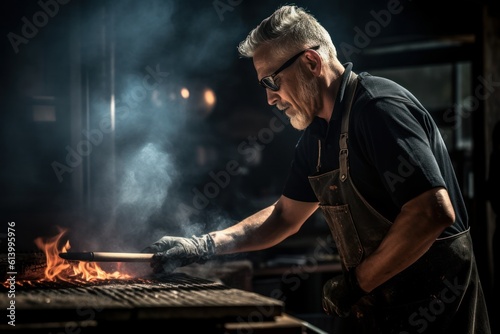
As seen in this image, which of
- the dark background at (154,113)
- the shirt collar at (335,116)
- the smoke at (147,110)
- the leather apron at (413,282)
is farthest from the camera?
the smoke at (147,110)

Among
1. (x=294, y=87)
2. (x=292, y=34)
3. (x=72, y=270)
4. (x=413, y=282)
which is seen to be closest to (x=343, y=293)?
(x=413, y=282)

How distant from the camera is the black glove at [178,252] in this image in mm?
3568

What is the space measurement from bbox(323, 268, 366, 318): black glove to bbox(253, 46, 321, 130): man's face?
1.04 m

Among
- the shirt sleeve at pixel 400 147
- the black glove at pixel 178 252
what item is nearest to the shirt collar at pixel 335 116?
the shirt sleeve at pixel 400 147

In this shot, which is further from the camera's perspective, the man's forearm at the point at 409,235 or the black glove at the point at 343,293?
the black glove at the point at 343,293

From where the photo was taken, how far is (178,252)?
11.8ft

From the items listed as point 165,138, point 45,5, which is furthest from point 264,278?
point 45,5

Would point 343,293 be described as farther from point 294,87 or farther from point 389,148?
point 294,87

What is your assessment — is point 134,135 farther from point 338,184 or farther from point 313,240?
point 313,240

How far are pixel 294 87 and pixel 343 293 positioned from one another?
4.20ft

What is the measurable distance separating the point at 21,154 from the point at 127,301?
2765 mm

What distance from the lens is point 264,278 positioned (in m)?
7.66

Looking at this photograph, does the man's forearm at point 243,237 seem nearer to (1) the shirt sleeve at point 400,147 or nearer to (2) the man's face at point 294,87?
(2) the man's face at point 294,87

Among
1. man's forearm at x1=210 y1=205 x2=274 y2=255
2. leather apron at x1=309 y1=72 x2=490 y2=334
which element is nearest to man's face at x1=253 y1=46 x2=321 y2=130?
leather apron at x1=309 y1=72 x2=490 y2=334
